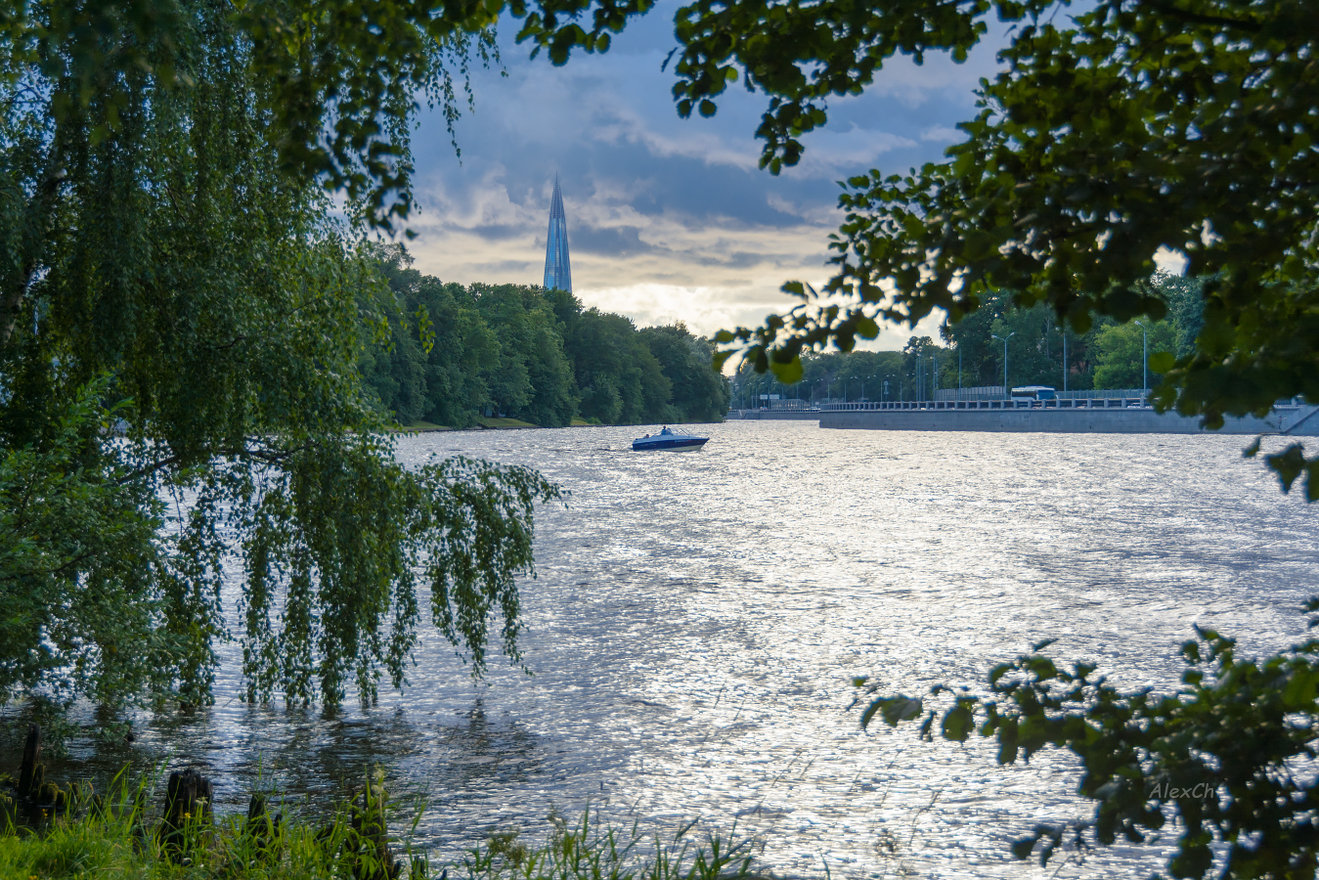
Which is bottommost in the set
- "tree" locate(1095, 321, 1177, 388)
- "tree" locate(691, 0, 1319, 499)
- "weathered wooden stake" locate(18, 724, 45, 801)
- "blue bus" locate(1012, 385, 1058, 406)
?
"weathered wooden stake" locate(18, 724, 45, 801)

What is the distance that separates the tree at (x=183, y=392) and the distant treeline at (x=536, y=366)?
85.1 meters

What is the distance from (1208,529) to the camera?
34.1 metres

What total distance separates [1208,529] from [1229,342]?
36.5m

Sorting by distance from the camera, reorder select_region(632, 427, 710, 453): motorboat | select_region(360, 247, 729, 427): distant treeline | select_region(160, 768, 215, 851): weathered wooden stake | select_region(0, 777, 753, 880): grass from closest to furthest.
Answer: select_region(0, 777, 753, 880): grass, select_region(160, 768, 215, 851): weathered wooden stake, select_region(632, 427, 710, 453): motorboat, select_region(360, 247, 729, 427): distant treeline

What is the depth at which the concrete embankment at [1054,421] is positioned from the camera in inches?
3447

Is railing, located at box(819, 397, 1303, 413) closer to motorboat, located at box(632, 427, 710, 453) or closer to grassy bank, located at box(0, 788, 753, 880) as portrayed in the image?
motorboat, located at box(632, 427, 710, 453)

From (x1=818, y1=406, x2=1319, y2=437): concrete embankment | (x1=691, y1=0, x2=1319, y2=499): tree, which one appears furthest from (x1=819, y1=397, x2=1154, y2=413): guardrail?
(x1=691, y1=0, x2=1319, y2=499): tree

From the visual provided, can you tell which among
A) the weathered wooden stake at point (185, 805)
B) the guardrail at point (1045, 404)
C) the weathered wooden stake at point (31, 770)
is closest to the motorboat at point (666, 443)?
the guardrail at point (1045, 404)

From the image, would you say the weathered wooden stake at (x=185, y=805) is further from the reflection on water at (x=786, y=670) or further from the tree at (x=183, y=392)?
the tree at (x=183, y=392)

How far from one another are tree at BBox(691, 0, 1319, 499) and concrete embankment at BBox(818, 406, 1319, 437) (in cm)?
8888

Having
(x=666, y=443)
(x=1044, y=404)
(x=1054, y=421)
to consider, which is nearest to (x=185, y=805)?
(x=666, y=443)

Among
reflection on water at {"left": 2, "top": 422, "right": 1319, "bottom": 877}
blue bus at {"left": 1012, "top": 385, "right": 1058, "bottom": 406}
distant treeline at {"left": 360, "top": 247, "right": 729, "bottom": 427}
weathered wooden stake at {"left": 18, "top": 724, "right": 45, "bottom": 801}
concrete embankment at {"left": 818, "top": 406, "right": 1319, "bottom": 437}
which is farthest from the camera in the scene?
blue bus at {"left": 1012, "top": 385, "right": 1058, "bottom": 406}

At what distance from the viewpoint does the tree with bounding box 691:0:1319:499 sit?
2.09 meters
